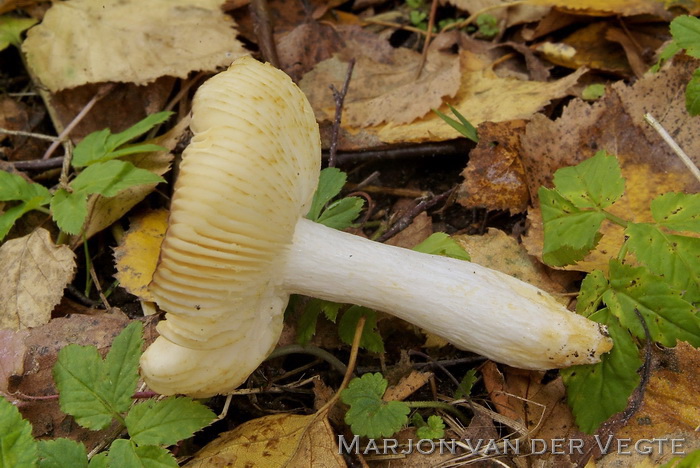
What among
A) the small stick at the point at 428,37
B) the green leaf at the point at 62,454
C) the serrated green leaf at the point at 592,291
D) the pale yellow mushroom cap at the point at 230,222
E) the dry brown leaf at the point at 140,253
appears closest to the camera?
the pale yellow mushroom cap at the point at 230,222

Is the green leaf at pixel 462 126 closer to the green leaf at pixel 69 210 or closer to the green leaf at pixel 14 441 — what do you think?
the green leaf at pixel 69 210

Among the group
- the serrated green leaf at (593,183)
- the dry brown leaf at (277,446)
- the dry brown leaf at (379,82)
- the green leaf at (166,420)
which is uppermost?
the serrated green leaf at (593,183)

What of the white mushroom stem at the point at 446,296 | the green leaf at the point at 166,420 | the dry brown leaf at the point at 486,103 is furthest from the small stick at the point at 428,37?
the green leaf at the point at 166,420

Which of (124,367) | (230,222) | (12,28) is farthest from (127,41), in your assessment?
(230,222)

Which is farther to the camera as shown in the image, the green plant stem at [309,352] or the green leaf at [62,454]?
the green plant stem at [309,352]

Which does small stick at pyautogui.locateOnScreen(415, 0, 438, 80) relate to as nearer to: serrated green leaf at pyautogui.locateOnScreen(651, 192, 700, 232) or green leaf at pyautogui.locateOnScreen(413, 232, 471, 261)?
green leaf at pyautogui.locateOnScreen(413, 232, 471, 261)

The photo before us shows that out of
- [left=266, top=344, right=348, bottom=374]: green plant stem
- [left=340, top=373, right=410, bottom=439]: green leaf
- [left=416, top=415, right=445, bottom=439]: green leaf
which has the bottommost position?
[left=266, top=344, right=348, bottom=374]: green plant stem

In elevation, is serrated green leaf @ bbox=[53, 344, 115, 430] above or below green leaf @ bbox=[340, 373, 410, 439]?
above

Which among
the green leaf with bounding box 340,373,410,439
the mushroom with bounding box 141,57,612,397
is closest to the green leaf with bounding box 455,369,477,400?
the mushroom with bounding box 141,57,612,397
